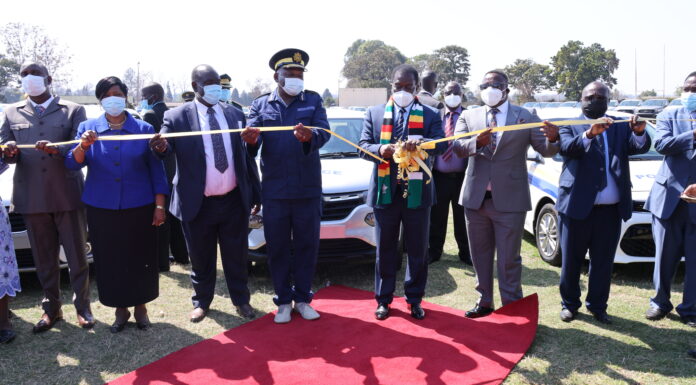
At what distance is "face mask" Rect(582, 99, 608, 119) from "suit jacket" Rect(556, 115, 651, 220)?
0.12 m

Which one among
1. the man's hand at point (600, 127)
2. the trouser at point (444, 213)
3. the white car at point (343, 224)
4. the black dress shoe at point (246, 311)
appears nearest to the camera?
the man's hand at point (600, 127)

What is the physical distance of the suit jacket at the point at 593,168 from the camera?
4.42 m

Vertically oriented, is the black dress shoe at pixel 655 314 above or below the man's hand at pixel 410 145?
below

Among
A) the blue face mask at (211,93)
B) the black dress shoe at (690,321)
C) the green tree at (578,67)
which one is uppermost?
the green tree at (578,67)

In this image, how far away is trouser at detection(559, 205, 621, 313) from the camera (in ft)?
15.0

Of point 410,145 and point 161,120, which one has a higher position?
point 161,120

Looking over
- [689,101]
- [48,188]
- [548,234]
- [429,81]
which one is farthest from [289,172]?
[548,234]

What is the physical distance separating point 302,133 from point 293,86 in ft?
1.74

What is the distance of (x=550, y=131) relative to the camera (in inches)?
160

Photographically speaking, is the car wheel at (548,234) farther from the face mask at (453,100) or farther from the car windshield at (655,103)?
the car windshield at (655,103)

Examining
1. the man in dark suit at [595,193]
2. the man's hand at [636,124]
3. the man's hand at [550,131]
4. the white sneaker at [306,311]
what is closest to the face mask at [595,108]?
the man in dark suit at [595,193]

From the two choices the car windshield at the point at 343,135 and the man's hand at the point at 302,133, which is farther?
the car windshield at the point at 343,135

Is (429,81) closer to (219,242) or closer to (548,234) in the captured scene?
(548,234)

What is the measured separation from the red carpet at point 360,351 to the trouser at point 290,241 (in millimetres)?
262
